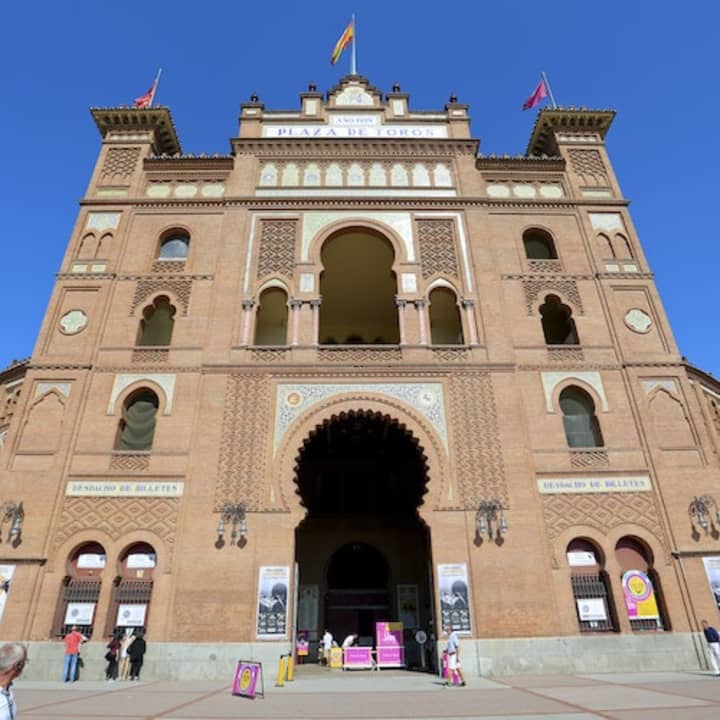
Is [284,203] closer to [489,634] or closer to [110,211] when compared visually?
[110,211]

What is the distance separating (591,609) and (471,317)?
8.72 metres

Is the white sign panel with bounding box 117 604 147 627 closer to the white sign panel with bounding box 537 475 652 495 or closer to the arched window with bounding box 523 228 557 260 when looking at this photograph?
the white sign panel with bounding box 537 475 652 495

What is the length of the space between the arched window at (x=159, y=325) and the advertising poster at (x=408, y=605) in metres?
11.6

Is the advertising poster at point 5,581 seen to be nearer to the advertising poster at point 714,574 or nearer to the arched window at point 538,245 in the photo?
the advertising poster at point 714,574

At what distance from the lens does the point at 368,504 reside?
18750mm

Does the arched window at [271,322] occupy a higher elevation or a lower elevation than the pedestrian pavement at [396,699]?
higher

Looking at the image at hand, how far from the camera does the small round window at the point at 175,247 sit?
18.2 metres

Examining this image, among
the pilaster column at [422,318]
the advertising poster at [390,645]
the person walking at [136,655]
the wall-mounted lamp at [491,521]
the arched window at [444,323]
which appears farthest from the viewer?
the arched window at [444,323]

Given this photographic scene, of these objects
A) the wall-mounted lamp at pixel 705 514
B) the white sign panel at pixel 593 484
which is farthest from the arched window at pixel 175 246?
the wall-mounted lamp at pixel 705 514

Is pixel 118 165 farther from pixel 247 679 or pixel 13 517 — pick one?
pixel 247 679

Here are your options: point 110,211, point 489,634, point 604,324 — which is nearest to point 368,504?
point 489,634

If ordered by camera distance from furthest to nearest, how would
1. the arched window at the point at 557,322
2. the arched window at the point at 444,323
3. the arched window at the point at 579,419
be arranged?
the arched window at the point at 444,323 < the arched window at the point at 557,322 < the arched window at the point at 579,419

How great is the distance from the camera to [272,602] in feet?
41.2

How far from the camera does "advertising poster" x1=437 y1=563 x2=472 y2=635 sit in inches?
496
